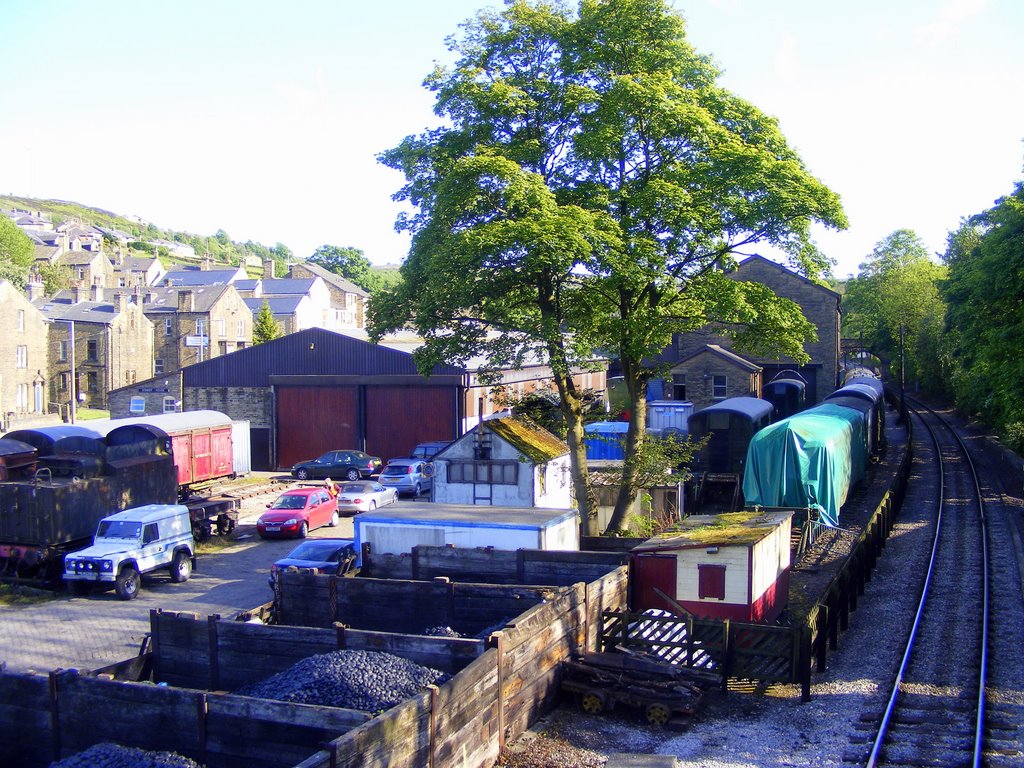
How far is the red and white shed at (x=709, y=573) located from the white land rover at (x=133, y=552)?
1239 cm

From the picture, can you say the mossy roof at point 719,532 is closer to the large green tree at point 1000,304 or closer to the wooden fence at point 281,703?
the wooden fence at point 281,703

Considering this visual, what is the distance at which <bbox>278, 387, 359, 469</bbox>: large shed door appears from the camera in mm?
40625

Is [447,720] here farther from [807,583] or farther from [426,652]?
[807,583]

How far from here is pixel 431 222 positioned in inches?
841

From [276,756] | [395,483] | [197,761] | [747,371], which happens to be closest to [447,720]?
[276,756]

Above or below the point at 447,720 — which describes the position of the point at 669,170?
above

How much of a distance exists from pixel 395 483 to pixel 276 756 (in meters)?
23.9

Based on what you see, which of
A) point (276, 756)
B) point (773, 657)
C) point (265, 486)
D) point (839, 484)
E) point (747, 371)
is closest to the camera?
point (276, 756)

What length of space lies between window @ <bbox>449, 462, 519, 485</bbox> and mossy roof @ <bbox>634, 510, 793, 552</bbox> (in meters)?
6.75

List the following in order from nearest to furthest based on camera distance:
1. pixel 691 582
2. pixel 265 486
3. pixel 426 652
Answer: pixel 426 652 < pixel 691 582 < pixel 265 486

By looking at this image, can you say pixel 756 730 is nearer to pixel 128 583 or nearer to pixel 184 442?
pixel 128 583

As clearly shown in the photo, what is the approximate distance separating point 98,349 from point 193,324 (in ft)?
22.0

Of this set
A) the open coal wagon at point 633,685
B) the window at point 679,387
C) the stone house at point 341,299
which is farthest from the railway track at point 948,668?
the stone house at point 341,299

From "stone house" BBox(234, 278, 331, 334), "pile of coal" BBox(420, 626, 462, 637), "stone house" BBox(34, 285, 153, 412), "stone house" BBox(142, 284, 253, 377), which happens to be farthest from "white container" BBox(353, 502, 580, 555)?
"stone house" BBox(234, 278, 331, 334)
